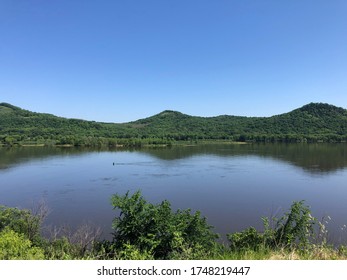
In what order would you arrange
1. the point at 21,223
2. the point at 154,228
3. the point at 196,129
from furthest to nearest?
the point at 196,129, the point at 21,223, the point at 154,228

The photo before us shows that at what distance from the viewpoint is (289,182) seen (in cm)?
3088

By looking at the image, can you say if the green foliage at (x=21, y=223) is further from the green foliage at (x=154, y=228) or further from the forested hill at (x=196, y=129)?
the forested hill at (x=196, y=129)

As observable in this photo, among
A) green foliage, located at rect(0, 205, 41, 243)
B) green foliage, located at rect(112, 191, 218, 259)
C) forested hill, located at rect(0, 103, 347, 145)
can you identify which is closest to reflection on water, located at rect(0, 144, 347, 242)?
green foliage, located at rect(0, 205, 41, 243)

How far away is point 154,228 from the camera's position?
Answer: 29.9 feet

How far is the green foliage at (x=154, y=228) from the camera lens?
866cm

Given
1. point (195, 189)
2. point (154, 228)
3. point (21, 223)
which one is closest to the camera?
point (154, 228)

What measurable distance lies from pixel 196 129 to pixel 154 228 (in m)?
123

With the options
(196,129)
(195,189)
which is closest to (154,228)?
(195,189)

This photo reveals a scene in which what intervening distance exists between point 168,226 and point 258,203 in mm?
15603

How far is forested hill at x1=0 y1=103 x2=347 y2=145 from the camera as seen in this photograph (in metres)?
92.7

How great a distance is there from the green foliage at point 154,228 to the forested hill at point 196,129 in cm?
7947

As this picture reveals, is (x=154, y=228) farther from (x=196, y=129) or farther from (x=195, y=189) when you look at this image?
(x=196, y=129)

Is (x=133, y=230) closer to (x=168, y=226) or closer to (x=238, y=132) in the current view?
(x=168, y=226)
